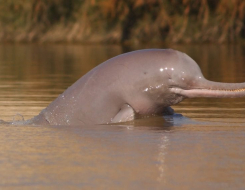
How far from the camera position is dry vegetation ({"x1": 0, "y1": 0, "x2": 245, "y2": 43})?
1219 inches

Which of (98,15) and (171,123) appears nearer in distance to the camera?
(171,123)

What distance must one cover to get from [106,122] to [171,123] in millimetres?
697

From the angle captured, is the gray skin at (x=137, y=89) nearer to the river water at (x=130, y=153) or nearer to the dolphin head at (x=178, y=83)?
the dolphin head at (x=178, y=83)

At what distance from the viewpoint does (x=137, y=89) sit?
8312 millimetres

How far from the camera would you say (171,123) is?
27.6 feet

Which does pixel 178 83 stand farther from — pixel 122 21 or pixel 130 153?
pixel 122 21

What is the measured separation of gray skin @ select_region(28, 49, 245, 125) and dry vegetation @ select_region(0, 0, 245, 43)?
861 inches

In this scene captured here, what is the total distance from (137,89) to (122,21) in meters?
24.2

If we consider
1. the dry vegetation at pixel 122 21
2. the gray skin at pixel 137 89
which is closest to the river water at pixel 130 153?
the gray skin at pixel 137 89

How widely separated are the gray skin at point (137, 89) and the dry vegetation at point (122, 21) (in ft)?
71.7

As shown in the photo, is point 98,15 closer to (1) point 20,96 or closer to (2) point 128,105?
(1) point 20,96

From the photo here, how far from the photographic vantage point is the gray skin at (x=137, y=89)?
830 cm

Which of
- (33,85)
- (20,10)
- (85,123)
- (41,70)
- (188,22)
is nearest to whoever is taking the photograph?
(85,123)

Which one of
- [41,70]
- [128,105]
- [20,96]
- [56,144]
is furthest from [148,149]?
[41,70]
